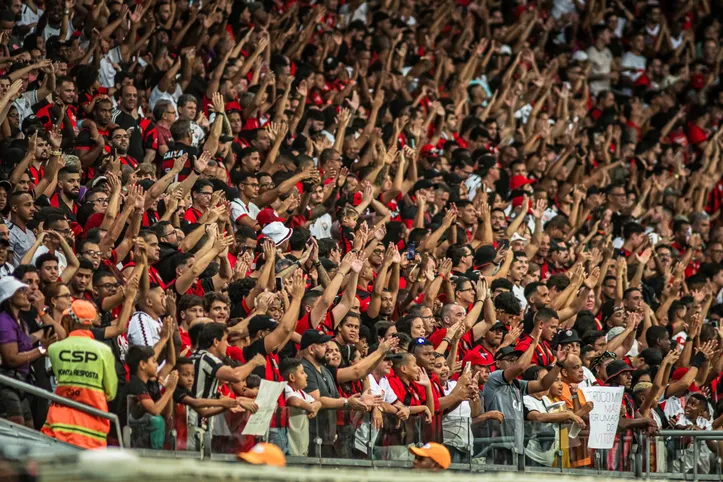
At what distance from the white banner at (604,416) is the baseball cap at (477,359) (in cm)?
153

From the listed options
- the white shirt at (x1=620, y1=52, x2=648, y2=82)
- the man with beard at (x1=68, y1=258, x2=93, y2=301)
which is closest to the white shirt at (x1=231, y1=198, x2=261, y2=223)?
the man with beard at (x1=68, y1=258, x2=93, y2=301)

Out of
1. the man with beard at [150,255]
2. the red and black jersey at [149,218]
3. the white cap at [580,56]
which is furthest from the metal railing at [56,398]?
the white cap at [580,56]

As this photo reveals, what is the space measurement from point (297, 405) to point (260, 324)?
1.13m

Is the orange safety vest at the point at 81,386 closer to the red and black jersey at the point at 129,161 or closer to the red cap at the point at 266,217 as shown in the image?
the red and black jersey at the point at 129,161

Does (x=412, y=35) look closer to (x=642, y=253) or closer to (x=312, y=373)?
(x=642, y=253)

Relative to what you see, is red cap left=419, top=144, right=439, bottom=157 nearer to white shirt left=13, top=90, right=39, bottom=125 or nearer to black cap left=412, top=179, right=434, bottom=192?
black cap left=412, top=179, right=434, bottom=192

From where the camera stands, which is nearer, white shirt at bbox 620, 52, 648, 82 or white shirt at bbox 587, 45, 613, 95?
white shirt at bbox 587, 45, 613, 95

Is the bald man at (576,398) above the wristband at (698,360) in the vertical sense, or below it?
below

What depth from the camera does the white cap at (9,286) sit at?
8617 millimetres

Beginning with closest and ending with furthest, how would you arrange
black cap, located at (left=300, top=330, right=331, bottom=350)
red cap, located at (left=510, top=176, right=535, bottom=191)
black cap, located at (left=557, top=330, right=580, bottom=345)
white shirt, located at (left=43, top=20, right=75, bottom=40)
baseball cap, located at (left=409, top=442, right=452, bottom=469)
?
baseball cap, located at (left=409, top=442, right=452, bottom=469) < black cap, located at (left=300, top=330, right=331, bottom=350) < black cap, located at (left=557, top=330, right=580, bottom=345) < white shirt, located at (left=43, top=20, right=75, bottom=40) < red cap, located at (left=510, top=176, right=535, bottom=191)

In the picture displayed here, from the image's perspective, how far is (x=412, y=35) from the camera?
1883 centimetres

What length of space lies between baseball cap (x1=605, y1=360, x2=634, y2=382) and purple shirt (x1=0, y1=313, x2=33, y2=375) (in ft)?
17.0

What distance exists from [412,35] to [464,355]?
8075mm

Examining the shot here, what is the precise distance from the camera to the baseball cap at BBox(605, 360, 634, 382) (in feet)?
38.0
